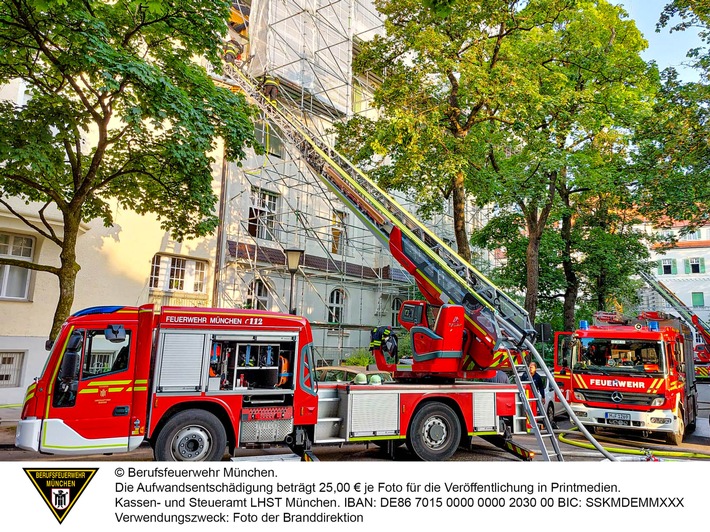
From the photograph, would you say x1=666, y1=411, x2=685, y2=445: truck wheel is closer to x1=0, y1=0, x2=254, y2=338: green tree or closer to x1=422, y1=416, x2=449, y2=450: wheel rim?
x1=422, y1=416, x2=449, y2=450: wheel rim

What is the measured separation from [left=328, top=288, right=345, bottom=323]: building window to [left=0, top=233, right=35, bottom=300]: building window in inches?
449

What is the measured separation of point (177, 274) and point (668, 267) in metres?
39.9

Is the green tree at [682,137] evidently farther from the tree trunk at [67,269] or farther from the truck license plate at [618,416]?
the tree trunk at [67,269]

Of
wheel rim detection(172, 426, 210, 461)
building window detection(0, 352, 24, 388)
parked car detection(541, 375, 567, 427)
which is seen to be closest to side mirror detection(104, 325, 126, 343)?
wheel rim detection(172, 426, 210, 461)

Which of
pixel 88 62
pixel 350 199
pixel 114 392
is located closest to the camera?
pixel 114 392

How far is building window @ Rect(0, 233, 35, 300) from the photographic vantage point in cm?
1320

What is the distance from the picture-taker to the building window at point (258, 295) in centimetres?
1872

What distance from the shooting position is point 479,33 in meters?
14.1

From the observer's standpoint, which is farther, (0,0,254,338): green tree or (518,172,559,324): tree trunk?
(518,172,559,324): tree trunk

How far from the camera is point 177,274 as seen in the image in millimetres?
17203

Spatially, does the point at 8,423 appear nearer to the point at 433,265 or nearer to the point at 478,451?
the point at 433,265
